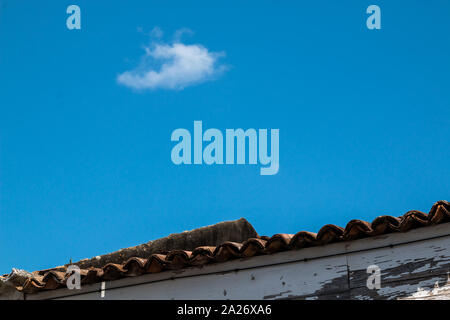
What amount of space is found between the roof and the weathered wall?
0.26ft

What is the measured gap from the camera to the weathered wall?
4762 mm

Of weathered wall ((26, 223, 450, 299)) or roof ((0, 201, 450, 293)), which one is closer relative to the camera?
weathered wall ((26, 223, 450, 299))

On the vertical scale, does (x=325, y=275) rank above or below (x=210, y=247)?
below

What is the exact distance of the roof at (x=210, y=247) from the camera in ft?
16.0

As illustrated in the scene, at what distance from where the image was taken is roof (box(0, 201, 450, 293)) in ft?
16.0

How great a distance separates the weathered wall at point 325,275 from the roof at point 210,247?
78mm

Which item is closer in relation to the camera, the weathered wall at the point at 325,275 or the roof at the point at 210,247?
the weathered wall at the point at 325,275

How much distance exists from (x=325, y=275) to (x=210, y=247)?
1145mm

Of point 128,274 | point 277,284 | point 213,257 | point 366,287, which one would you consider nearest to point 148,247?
point 128,274

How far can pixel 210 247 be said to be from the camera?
5.77 metres
